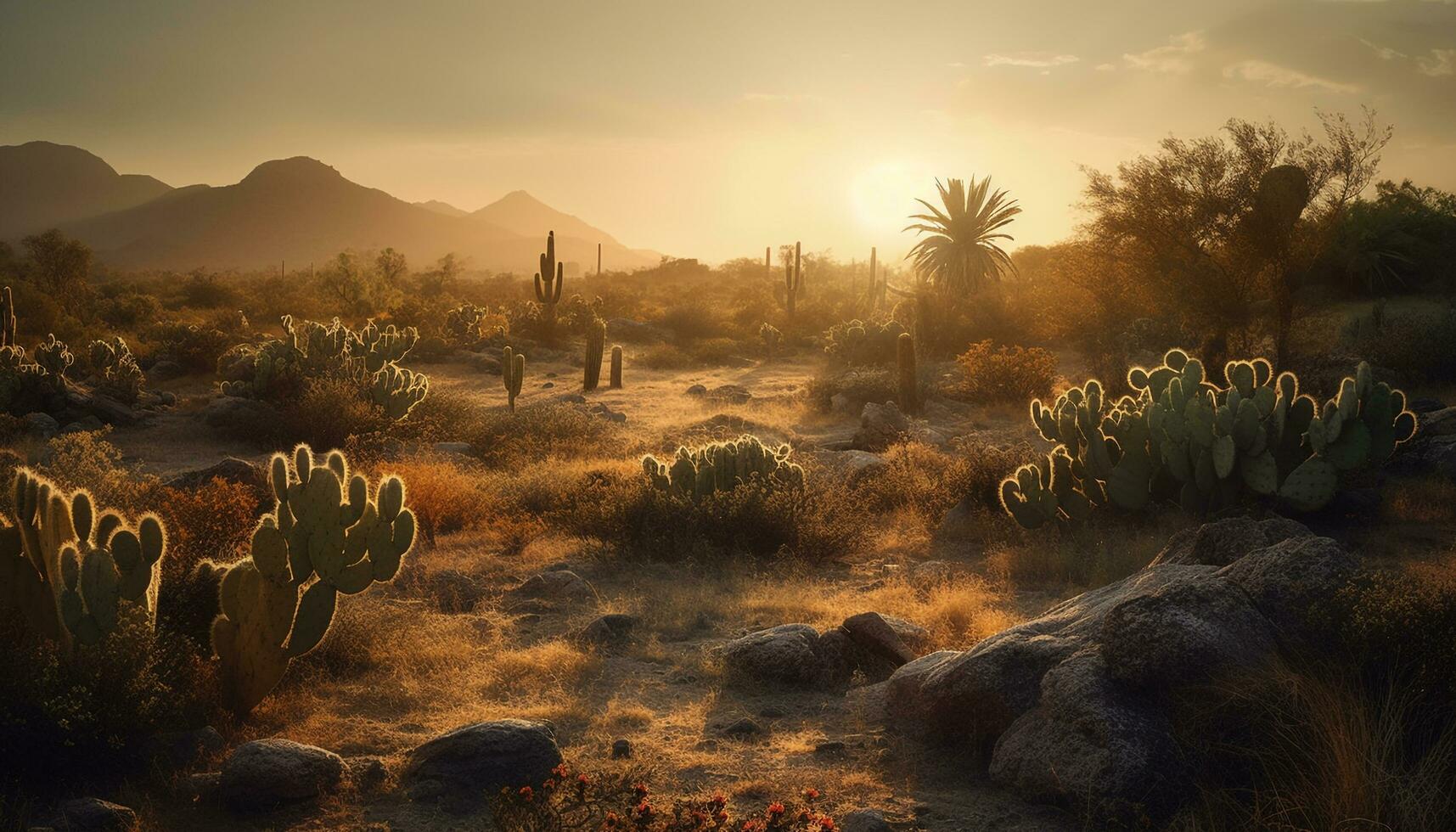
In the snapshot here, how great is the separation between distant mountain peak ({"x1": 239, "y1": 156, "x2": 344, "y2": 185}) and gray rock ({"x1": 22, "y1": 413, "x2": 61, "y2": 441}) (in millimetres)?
153177

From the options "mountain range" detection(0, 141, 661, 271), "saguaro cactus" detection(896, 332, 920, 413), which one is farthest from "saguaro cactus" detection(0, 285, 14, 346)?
"mountain range" detection(0, 141, 661, 271)

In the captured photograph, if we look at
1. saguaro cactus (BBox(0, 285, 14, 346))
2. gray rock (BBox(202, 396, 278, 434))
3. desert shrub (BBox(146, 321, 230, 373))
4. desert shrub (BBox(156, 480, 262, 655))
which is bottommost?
desert shrub (BBox(156, 480, 262, 655))

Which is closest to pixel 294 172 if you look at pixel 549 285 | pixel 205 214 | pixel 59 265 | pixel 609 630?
pixel 205 214

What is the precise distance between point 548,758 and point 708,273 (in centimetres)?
6669

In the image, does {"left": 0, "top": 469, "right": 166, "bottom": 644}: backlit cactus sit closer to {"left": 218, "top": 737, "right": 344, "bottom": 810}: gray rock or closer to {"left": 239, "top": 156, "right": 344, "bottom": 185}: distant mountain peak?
{"left": 218, "top": 737, "right": 344, "bottom": 810}: gray rock

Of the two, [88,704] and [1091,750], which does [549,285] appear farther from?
[1091,750]

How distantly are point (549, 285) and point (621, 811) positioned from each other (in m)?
25.7

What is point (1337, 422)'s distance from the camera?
27.3ft

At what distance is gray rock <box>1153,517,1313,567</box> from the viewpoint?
19.2 feet

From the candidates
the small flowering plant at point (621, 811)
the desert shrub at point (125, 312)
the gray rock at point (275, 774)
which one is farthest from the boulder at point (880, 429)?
the desert shrub at point (125, 312)

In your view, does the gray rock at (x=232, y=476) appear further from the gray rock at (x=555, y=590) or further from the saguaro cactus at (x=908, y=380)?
the saguaro cactus at (x=908, y=380)

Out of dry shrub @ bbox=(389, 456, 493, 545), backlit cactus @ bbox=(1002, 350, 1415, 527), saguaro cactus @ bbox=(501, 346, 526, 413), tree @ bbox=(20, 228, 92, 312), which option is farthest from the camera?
tree @ bbox=(20, 228, 92, 312)

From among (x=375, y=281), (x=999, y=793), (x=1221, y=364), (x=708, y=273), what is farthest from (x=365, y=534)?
(x=708, y=273)

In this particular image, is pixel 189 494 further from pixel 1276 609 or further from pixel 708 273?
pixel 708 273
